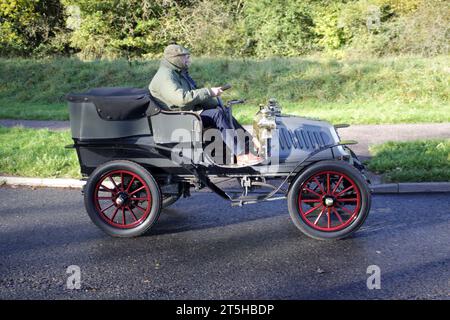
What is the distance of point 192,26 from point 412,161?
22.2 m

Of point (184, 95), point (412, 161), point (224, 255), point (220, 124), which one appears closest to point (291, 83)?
point (412, 161)

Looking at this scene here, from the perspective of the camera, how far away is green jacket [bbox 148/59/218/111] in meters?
5.34

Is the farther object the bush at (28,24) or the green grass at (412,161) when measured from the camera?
the bush at (28,24)

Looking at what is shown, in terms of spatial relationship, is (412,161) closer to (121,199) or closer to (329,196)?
(329,196)

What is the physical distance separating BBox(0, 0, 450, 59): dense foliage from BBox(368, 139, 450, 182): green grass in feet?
59.2

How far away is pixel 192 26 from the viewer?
93.2 feet

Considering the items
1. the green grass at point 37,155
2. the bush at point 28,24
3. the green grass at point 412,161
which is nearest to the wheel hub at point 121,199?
the green grass at point 37,155

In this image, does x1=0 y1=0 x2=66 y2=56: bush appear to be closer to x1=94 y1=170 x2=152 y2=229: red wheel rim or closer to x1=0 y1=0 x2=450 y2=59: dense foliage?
x1=0 y1=0 x2=450 y2=59: dense foliage

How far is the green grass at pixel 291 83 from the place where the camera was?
1325 cm

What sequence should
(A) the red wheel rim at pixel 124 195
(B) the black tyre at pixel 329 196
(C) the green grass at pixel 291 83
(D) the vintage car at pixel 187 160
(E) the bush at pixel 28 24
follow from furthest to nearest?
(E) the bush at pixel 28 24
(C) the green grass at pixel 291 83
(A) the red wheel rim at pixel 124 195
(D) the vintage car at pixel 187 160
(B) the black tyre at pixel 329 196

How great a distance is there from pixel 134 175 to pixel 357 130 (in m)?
6.42

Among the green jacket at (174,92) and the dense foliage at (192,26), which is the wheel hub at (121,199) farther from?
the dense foliage at (192,26)

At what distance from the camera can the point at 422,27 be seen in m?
22.0

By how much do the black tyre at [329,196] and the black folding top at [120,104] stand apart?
1.55 meters
